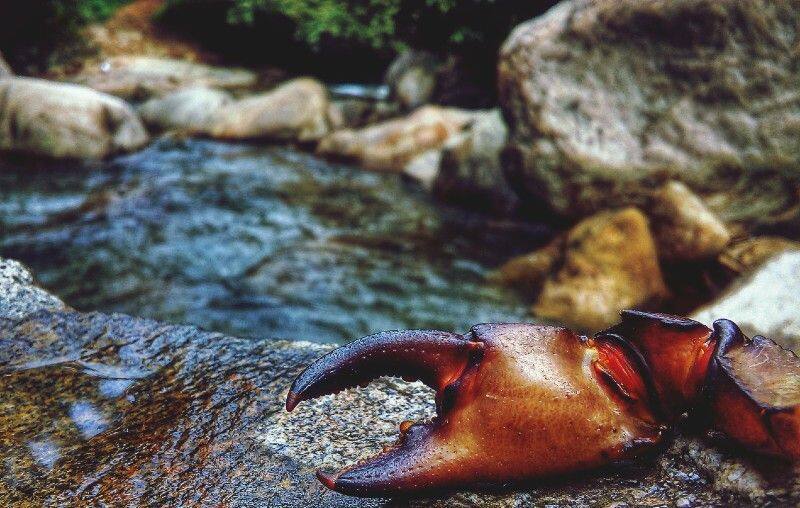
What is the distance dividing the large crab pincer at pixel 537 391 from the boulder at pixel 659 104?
4574 mm

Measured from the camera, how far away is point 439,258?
257 inches

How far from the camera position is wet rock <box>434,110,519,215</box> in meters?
7.75

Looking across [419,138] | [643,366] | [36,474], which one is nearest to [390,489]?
[643,366]

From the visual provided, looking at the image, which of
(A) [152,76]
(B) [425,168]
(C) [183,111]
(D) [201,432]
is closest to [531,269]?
(B) [425,168]

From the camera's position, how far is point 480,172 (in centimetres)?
786

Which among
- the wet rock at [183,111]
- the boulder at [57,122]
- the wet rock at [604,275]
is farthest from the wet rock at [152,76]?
the wet rock at [604,275]

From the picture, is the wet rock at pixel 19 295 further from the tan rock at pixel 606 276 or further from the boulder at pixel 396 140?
the boulder at pixel 396 140

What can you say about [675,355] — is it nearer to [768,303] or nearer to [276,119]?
[768,303]

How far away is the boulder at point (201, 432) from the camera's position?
1258 mm

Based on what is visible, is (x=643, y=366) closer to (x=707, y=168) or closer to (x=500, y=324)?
(x=500, y=324)

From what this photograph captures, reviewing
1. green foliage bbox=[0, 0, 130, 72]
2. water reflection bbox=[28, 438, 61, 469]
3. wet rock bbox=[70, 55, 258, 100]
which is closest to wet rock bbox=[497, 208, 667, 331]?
water reflection bbox=[28, 438, 61, 469]

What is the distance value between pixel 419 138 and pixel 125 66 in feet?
34.2

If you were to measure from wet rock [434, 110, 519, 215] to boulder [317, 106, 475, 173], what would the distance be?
1.56 meters

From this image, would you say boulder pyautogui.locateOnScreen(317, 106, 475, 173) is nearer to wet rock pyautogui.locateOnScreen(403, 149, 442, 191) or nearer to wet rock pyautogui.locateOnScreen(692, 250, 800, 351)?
wet rock pyautogui.locateOnScreen(403, 149, 442, 191)
